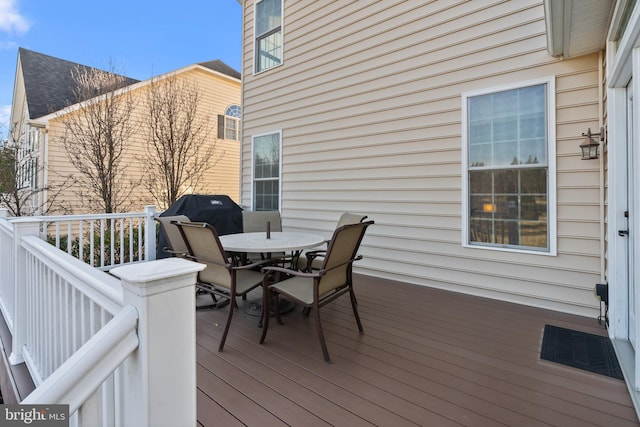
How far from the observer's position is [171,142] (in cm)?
853

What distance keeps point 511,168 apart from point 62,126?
419 inches

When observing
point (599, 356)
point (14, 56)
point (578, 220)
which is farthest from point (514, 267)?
point (14, 56)

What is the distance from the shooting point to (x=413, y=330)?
2875 mm

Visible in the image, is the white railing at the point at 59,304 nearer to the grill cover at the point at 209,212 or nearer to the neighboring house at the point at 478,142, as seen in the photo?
the grill cover at the point at 209,212

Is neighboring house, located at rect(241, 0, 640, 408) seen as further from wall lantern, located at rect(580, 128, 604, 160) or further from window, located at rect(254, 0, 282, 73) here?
window, located at rect(254, 0, 282, 73)

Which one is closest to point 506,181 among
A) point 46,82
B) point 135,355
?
point 135,355

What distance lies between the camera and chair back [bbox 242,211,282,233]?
489 centimetres

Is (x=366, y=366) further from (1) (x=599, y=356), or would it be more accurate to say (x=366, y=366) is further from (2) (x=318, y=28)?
(2) (x=318, y=28)

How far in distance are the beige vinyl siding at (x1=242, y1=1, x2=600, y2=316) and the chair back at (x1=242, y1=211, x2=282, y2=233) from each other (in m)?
0.77

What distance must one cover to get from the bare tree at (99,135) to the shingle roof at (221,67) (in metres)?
3.59

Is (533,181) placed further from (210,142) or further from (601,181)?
(210,142)

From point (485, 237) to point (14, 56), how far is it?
1666 centimetres

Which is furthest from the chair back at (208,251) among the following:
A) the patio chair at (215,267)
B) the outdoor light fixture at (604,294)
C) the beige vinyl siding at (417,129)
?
the outdoor light fixture at (604,294)

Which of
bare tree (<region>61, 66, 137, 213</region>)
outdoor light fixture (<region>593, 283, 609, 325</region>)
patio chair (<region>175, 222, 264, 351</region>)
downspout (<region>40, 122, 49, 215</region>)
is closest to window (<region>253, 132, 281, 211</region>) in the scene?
patio chair (<region>175, 222, 264, 351</region>)
